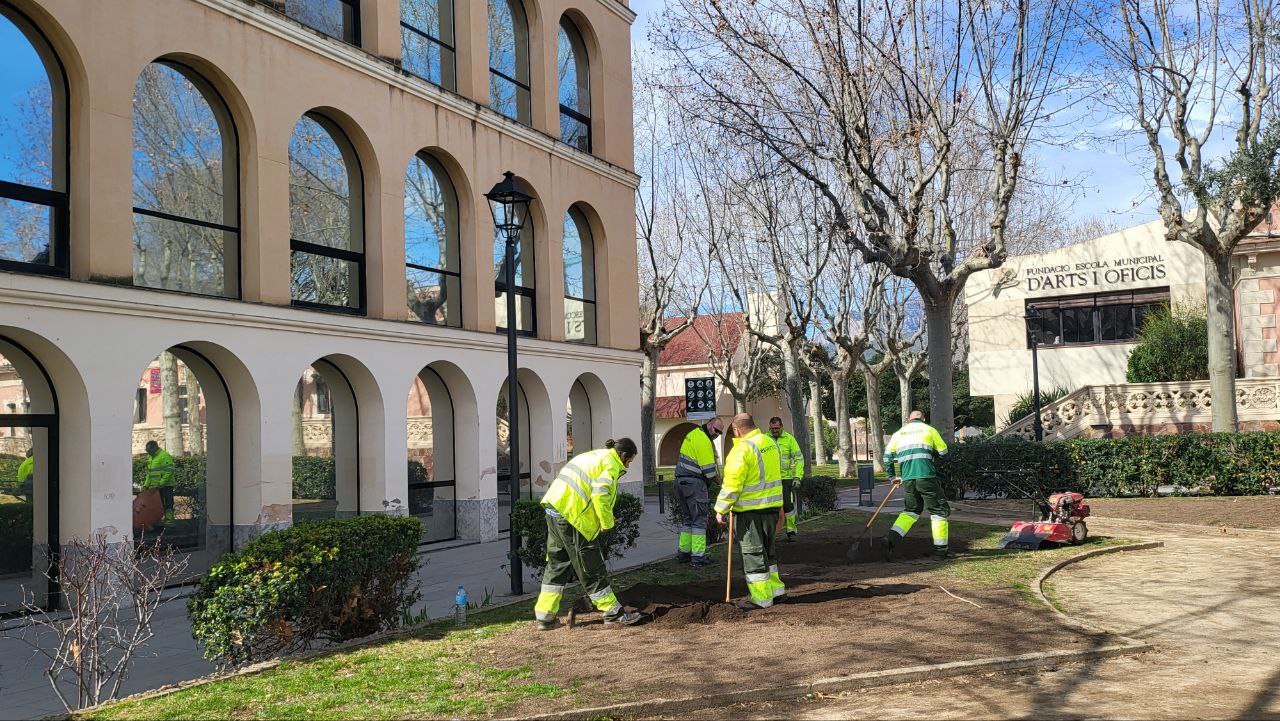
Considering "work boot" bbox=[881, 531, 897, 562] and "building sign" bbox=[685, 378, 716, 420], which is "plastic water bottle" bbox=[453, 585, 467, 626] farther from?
"building sign" bbox=[685, 378, 716, 420]

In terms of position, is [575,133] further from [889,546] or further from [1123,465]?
[1123,465]

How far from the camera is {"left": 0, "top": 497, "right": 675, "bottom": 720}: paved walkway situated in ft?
25.4

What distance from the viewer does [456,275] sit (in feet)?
59.0

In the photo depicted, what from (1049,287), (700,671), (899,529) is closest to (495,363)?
(899,529)

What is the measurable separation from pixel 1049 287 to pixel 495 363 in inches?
1052

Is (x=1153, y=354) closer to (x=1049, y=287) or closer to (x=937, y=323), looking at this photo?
(x=1049, y=287)

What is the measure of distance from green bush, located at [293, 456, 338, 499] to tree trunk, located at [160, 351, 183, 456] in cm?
208

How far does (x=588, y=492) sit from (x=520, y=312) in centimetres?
1083

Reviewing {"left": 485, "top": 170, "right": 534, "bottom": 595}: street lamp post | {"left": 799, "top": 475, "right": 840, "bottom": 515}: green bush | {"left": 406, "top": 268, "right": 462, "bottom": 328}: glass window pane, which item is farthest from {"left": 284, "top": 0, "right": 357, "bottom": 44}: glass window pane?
{"left": 799, "top": 475, "right": 840, "bottom": 515}: green bush

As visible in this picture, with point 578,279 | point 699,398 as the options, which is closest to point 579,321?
point 578,279

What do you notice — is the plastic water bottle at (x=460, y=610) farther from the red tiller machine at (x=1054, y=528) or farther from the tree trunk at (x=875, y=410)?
the tree trunk at (x=875, y=410)

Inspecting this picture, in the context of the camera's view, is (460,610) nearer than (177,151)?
Yes

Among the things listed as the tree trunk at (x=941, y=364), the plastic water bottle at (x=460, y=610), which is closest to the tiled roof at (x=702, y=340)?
the tree trunk at (x=941, y=364)

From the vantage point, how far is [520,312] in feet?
64.4
